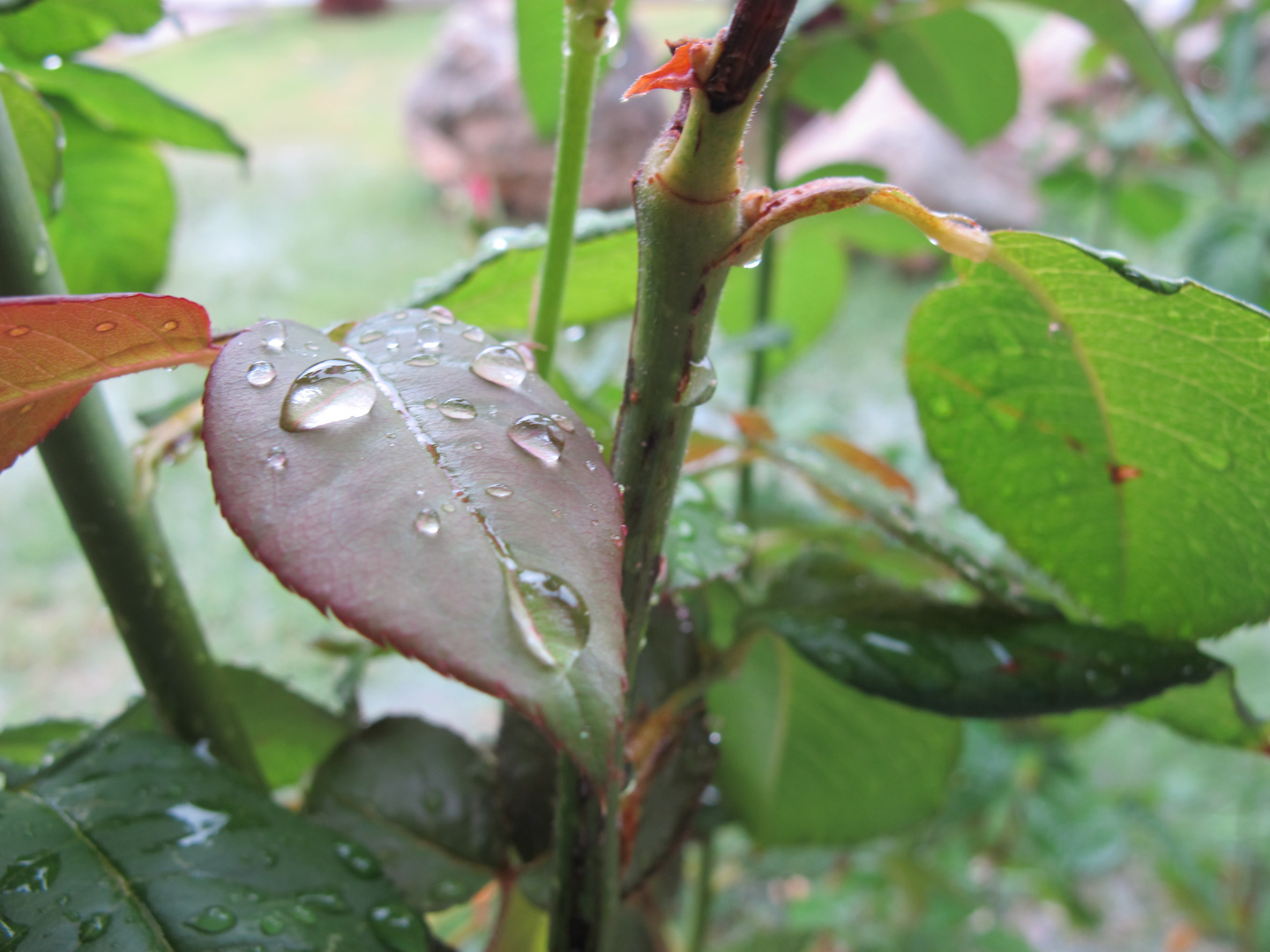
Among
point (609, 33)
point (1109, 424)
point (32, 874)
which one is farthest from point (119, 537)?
point (1109, 424)

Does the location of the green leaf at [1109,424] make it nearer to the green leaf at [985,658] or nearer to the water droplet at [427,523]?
the green leaf at [985,658]

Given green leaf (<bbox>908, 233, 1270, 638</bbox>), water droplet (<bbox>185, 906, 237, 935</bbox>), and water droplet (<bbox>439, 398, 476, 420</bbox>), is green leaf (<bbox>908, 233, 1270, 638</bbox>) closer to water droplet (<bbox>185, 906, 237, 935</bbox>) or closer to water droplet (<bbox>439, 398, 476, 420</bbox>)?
water droplet (<bbox>439, 398, 476, 420</bbox>)

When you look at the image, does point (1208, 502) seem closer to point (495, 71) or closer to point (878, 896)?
point (878, 896)

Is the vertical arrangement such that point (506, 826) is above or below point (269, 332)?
below

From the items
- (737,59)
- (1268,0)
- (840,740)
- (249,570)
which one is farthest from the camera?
(249,570)

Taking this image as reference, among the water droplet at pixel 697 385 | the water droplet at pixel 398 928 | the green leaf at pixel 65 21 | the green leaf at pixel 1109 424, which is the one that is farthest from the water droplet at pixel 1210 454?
the green leaf at pixel 65 21

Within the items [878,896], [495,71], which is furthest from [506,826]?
[495,71]

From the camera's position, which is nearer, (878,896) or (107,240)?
(107,240)
